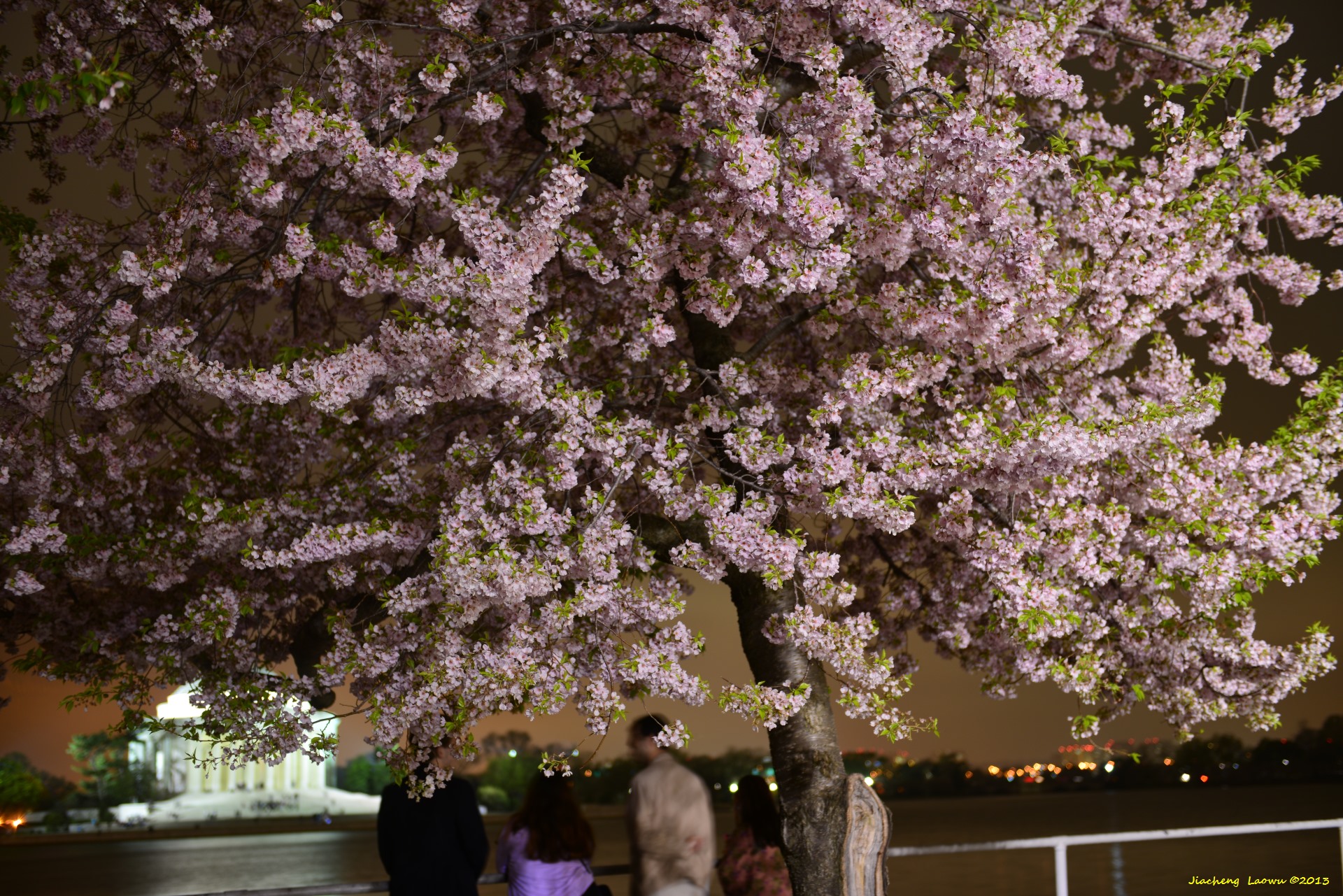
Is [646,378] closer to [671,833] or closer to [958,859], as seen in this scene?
[671,833]

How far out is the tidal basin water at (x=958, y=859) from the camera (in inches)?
1538

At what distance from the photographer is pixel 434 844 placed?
5773mm

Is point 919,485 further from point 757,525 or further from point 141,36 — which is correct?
point 141,36

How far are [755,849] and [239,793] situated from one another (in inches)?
5072

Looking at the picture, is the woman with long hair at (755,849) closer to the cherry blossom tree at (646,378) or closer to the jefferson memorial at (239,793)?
the cherry blossom tree at (646,378)

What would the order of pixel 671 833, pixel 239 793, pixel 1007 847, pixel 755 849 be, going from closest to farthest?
1. pixel 671 833
2. pixel 1007 847
3. pixel 755 849
4. pixel 239 793

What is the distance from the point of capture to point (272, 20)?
9.47m

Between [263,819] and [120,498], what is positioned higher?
[120,498]

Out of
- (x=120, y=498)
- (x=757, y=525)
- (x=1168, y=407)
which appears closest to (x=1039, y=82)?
(x=1168, y=407)

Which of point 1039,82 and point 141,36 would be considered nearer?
point 1039,82

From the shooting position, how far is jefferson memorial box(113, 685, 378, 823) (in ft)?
386

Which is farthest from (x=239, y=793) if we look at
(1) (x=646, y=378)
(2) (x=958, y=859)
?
(1) (x=646, y=378)

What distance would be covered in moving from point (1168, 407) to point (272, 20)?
7.35 metres

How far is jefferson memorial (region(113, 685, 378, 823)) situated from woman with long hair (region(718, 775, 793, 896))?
11692 centimetres
